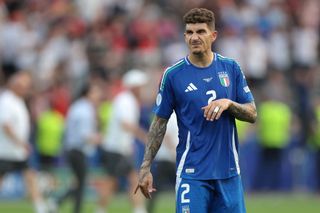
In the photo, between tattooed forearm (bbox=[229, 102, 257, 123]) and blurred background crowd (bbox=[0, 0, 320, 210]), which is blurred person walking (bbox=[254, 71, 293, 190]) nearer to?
blurred background crowd (bbox=[0, 0, 320, 210])

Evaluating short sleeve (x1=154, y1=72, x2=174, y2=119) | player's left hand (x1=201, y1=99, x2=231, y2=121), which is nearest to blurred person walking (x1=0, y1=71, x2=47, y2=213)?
short sleeve (x1=154, y1=72, x2=174, y2=119)

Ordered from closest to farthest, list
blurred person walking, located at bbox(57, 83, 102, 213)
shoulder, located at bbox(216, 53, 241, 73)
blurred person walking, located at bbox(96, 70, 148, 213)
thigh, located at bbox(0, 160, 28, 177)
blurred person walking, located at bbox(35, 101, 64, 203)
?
shoulder, located at bbox(216, 53, 241, 73)
blurred person walking, located at bbox(57, 83, 102, 213)
thigh, located at bbox(0, 160, 28, 177)
blurred person walking, located at bbox(96, 70, 148, 213)
blurred person walking, located at bbox(35, 101, 64, 203)

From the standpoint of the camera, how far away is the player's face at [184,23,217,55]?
9750 mm

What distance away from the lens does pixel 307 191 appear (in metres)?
24.6

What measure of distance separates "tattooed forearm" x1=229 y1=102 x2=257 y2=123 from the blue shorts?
0.57m

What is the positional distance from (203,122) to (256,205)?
1120 cm

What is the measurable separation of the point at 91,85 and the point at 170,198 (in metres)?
5.79

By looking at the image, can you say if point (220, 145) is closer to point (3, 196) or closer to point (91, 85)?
point (91, 85)

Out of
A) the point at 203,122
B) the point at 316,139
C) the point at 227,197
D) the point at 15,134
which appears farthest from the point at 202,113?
the point at 316,139

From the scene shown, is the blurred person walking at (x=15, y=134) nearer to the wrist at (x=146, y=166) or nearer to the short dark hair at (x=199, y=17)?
the wrist at (x=146, y=166)

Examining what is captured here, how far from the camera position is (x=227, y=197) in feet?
32.0

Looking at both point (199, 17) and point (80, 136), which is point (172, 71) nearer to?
point (199, 17)

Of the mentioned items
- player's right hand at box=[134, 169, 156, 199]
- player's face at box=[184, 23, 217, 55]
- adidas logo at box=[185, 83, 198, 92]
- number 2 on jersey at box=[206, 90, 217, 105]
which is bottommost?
player's right hand at box=[134, 169, 156, 199]

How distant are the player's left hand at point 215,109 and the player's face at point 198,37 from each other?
598 millimetres
